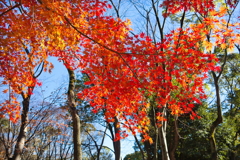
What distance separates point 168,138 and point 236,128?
18.2 ft

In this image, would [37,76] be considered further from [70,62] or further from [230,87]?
[230,87]

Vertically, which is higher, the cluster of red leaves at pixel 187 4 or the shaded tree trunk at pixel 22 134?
the cluster of red leaves at pixel 187 4

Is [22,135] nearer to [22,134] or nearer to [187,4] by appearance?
[22,134]

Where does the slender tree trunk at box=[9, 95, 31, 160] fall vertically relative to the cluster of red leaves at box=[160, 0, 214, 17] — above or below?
below

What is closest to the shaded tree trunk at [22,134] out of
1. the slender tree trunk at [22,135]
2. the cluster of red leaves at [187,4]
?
the slender tree trunk at [22,135]

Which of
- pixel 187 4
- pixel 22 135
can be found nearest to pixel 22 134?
pixel 22 135

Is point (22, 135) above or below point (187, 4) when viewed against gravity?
below

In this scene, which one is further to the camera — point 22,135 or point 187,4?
point 22,135

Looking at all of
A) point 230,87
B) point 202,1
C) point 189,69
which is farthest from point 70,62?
point 230,87

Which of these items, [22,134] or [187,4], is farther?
[22,134]

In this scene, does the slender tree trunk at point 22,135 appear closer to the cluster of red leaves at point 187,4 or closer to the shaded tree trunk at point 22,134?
the shaded tree trunk at point 22,134

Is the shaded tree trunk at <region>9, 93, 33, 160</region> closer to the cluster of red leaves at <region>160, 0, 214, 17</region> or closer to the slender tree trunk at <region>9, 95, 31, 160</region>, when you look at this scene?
the slender tree trunk at <region>9, 95, 31, 160</region>

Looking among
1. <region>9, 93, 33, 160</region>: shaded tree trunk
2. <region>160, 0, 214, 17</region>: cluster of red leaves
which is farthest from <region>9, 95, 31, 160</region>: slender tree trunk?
<region>160, 0, 214, 17</region>: cluster of red leaves

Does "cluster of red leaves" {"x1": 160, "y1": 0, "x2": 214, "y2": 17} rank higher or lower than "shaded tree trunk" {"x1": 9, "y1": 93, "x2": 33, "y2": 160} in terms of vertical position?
higher
